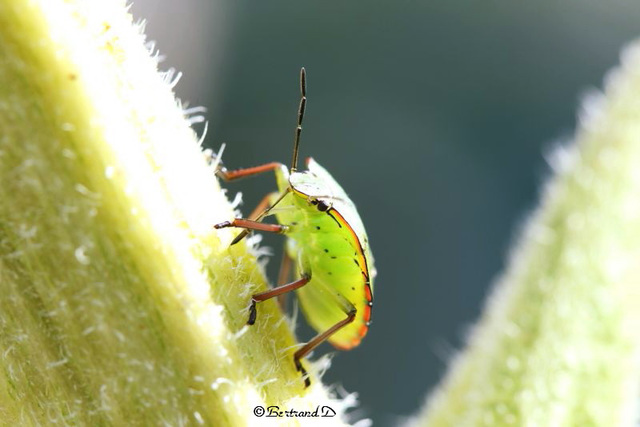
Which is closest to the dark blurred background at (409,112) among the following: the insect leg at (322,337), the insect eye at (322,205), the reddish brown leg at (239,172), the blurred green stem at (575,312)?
the reddish brown leg at (239,172)

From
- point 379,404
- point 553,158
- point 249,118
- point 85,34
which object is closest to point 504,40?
point 249,118

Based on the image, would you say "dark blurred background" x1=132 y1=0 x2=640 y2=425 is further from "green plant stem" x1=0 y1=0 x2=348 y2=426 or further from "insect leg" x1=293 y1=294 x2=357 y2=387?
"green plant stem" x1=0 y1=0 x2=348 y2=426

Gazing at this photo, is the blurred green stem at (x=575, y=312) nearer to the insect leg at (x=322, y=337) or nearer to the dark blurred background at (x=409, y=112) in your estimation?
the insect leg at (x=322, y=337)

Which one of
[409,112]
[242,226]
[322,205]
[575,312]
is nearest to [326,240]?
[322,205]

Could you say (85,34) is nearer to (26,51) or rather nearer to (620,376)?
(26,51)

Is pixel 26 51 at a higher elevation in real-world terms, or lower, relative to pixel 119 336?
higher
